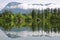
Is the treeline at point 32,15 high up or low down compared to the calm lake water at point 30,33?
down

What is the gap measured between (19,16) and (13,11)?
0.89 metres

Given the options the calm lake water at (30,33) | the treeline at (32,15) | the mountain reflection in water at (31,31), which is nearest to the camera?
the calm lake water at (30,33)

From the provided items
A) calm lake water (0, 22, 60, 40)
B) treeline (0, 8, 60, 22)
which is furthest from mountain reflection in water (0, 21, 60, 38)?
treeline (0, 8, 60, 22)

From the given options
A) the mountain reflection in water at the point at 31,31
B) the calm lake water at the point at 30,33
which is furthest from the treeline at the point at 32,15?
the calm lake water at the point at 30,33

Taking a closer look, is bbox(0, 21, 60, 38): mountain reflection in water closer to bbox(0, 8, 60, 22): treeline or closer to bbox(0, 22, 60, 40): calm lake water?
bbox(0, 22, 60, 40): calm lake water

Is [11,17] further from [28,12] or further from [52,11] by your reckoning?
[52,11]

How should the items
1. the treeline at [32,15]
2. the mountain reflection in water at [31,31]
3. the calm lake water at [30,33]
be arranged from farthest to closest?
1. the treeline at [32,15]
2. the mountain reflection in water at [31,31]
3. the calm lake water at [30,33]

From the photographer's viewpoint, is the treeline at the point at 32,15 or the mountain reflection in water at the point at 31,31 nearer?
the mountain reflection in water at the point at 31,31

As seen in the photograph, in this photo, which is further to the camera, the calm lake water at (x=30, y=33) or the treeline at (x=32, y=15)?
the treeline at (x=32, y=15)

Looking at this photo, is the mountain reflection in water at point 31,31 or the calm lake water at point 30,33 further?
the mountain reflection in water at point 31,31

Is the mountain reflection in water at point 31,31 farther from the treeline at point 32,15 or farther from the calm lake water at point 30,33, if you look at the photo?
the treeline at point 32,15

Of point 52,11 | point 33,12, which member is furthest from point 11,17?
point 52,11

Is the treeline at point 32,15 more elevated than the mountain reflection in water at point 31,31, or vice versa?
the mountain reflection in water at point 31,31

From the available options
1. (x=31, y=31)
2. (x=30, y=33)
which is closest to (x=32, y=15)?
(x=31, y=31)
